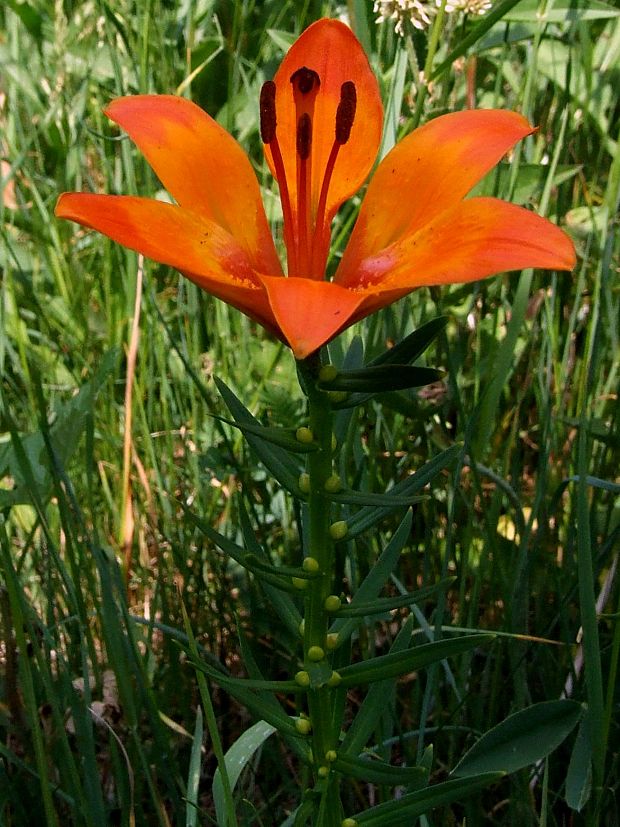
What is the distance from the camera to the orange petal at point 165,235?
2.49 ft

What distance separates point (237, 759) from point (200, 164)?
62 cm

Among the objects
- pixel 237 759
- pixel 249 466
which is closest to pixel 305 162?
pixel 237 759

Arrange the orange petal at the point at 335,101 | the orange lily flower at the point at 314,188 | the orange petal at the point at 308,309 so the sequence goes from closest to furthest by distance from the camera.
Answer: the orange petal at the point at 308,309 < the orange lily flower at the point at 314,188 < the orange petal at the point at 335,101

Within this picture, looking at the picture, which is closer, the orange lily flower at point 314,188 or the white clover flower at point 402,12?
the orange lily flower at point 314,188

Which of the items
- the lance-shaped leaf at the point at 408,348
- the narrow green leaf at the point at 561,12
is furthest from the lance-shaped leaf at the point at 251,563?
the narrow green leaf at the point at 561,12

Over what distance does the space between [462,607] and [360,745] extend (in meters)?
0.39

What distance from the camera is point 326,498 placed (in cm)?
87

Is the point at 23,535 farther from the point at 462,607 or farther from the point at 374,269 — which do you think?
the point at 374,269

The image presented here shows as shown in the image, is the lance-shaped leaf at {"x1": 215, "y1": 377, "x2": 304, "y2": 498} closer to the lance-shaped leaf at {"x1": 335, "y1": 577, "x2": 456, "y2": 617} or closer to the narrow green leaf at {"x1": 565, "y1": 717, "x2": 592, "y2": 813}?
the lance-shaped leaf at {"x1": 335, "y1": 577, "x2": 456, "y2": 617}

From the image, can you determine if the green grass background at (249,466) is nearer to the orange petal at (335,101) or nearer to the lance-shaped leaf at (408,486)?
the lance-shaped leaf at (408,486)

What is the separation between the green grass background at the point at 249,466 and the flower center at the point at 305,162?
1.04 feet

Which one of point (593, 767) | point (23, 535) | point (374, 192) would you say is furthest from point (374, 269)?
point (23, 535)

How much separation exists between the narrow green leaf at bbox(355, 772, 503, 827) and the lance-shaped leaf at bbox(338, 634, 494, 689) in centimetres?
11

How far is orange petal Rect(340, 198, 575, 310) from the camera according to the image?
0.72m
